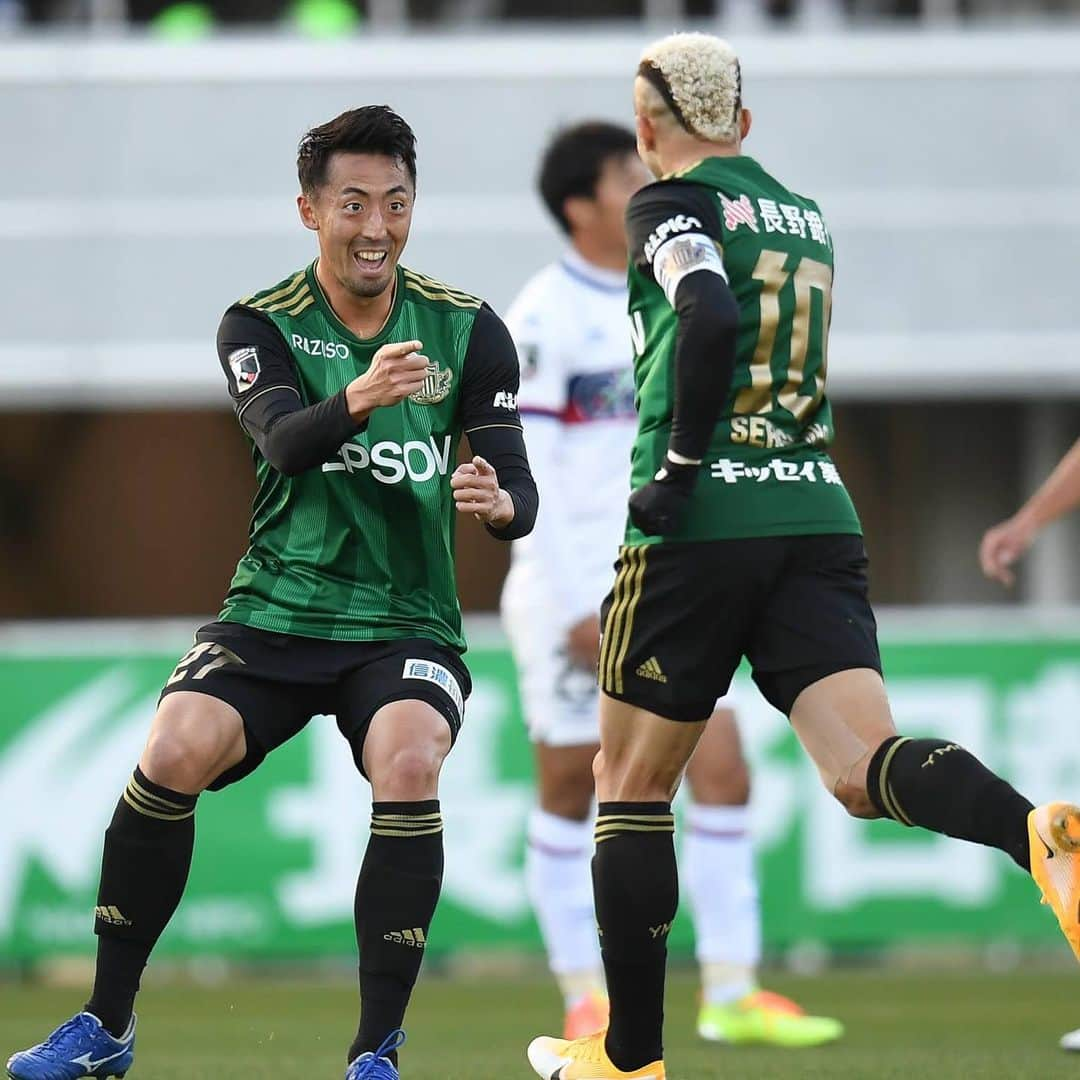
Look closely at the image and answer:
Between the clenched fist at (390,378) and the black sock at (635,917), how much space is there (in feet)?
3.62

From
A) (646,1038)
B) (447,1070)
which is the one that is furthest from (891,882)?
(646,1038)

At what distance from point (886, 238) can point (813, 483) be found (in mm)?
10707

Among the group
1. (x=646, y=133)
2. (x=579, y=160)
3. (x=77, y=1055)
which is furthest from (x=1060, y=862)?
(x=579, y=160)

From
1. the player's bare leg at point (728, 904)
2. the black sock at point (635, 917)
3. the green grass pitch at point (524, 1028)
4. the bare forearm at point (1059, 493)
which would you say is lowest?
the green grass pitch at point (524, 1028)

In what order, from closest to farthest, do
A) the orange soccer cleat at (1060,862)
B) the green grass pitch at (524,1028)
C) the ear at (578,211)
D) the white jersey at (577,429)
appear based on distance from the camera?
the orange soccer cleat at (1060,862)
the green grass pitch at (524,1028)
the white jersey at (577,429)
the ear at (578,211)

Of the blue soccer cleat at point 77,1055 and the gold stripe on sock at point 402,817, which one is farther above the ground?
the gold stripe on sock at point 402,817

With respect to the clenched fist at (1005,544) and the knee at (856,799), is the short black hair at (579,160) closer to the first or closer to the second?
the clenched fist at (1005,544)

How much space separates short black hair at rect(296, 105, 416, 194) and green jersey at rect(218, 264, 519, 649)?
0.99 ft

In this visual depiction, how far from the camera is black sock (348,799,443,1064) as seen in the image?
16.3ft

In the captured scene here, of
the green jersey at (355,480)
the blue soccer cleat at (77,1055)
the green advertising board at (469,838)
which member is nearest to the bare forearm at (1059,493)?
the green jersey at (355,480)

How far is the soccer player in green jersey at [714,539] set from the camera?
16.2 feet

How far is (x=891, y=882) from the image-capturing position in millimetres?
10031

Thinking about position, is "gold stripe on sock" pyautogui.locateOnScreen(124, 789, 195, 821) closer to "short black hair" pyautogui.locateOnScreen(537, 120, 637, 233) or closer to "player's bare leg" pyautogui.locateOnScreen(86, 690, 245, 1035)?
"player's bare leg" pyautogui.locateOnScreen(86, 690, 245, 1035)

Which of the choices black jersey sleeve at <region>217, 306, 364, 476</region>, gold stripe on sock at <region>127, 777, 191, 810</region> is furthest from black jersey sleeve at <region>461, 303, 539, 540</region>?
gold stripe on sock at <region>127, 777, 191, 810</region>
